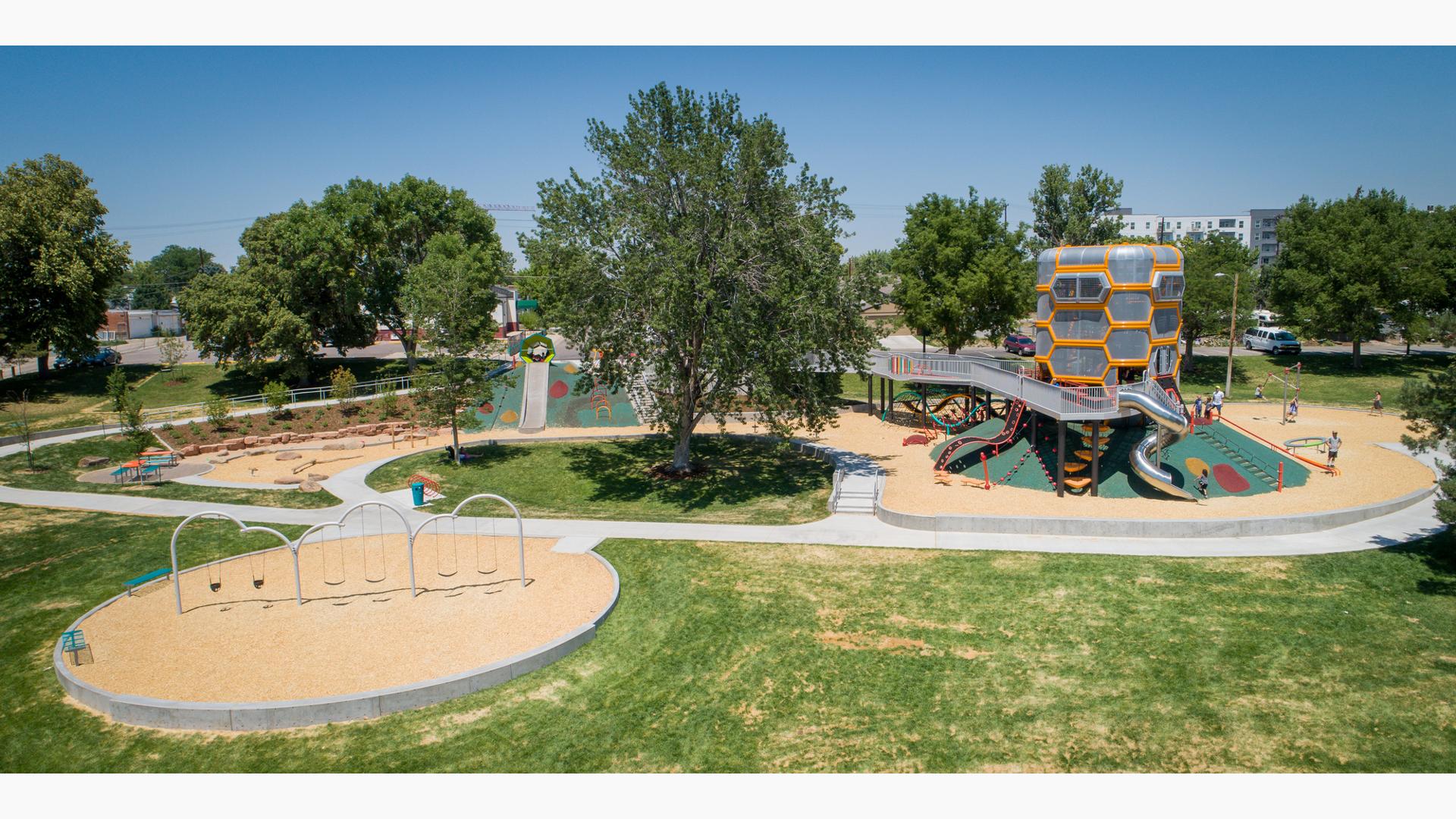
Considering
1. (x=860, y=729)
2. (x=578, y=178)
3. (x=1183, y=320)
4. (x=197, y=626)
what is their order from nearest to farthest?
(x=860, y=729) → (x=197, y=626) → (x=578, y=178) → (x=1183, y=320)

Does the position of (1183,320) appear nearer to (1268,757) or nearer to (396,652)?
(1268,757)

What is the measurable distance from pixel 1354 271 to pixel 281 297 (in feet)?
215

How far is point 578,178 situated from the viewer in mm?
30469

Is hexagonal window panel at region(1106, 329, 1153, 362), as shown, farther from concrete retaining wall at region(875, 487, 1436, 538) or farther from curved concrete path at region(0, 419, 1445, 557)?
curved concrete path at region(0, 419, 1445, 557)

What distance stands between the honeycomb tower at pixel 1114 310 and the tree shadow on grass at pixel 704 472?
10.1 m

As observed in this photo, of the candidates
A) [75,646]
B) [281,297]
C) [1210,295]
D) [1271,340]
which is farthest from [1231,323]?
[281,297]

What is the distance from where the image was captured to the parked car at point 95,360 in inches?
2087

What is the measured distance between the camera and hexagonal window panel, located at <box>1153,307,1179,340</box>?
29.1 meters

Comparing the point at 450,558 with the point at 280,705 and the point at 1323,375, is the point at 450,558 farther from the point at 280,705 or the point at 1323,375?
the point at 1323,375

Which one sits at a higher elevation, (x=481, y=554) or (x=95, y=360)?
(x=95, y=360)

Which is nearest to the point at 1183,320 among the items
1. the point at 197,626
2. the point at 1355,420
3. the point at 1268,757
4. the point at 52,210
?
the point at 1355,420

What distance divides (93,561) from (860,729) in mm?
21209

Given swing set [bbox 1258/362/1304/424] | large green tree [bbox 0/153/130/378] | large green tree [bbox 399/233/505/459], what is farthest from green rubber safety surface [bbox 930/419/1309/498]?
large green tree [bbox 0/153/130/378]

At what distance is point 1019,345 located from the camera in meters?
67.6
